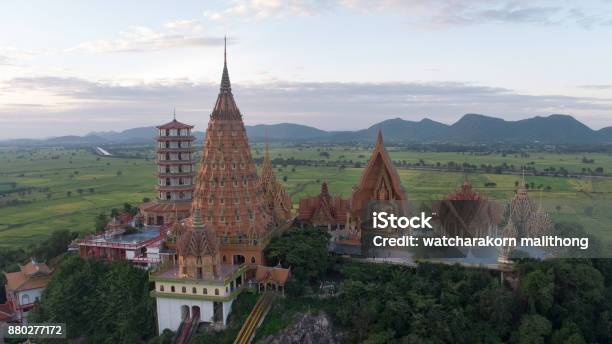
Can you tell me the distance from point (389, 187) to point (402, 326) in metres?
14.2

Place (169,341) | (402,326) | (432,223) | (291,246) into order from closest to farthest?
1. (402,326)
2. (169,341)
3. (291,246)
4. (432,223)

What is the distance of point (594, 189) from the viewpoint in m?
72.7

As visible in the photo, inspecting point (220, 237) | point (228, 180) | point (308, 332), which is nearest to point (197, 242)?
point (220, 237)

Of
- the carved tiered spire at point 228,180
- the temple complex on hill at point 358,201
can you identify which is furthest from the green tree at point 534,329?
the carved tiered spire at point 228,180

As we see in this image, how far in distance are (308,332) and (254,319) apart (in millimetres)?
3473

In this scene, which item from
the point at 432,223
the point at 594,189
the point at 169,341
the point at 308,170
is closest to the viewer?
the point at 169,341

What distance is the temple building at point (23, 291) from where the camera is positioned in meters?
35.5

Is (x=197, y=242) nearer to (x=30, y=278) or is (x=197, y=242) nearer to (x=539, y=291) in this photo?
(x=30, y=278)

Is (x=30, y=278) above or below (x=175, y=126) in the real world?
below

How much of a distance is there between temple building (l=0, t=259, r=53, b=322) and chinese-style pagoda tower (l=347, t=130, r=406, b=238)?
24.8m

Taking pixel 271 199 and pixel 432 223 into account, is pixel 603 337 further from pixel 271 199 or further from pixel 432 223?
pixel 271 199

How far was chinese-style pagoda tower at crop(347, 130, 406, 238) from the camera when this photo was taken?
39.2 m

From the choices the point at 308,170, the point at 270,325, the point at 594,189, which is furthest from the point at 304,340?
the point at 308,170

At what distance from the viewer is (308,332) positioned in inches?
1128
